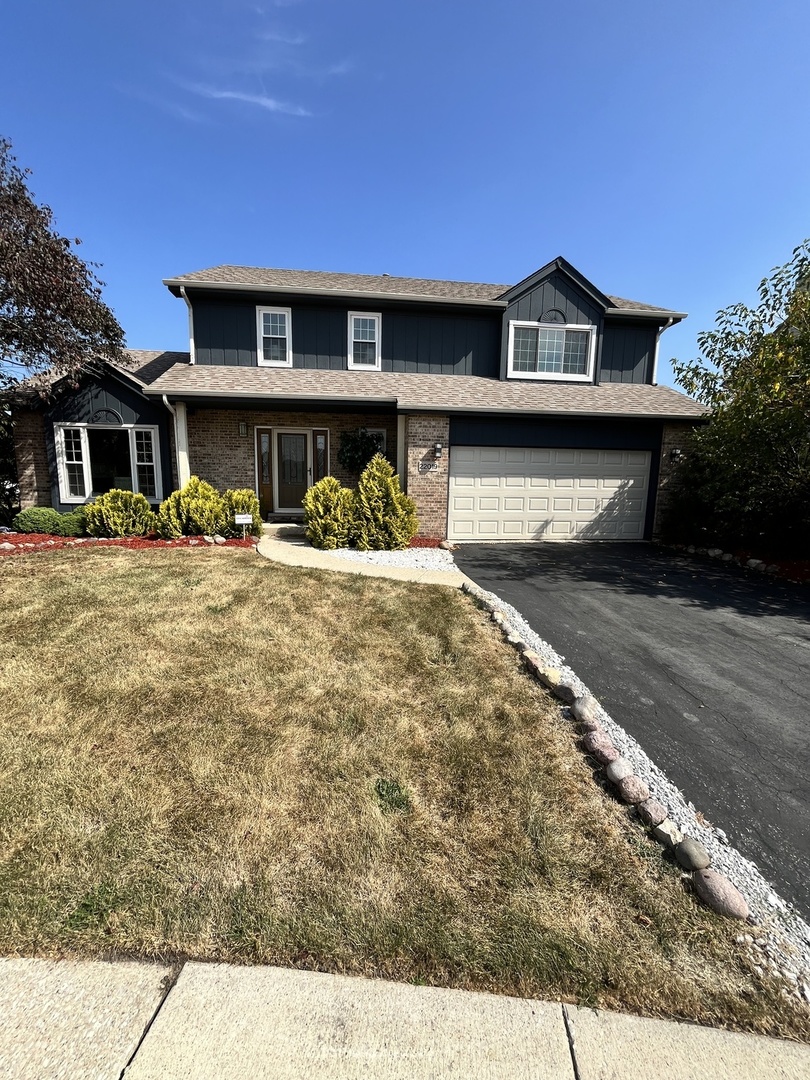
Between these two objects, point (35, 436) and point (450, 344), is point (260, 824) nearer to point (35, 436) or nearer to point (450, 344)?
point (450, 344)

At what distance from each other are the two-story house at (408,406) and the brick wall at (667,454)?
0.05 m

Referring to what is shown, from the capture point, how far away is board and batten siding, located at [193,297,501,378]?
11688 millimetres

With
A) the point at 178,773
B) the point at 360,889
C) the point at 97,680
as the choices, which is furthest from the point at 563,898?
the point at 97,680

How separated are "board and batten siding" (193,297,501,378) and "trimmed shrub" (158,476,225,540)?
411cm

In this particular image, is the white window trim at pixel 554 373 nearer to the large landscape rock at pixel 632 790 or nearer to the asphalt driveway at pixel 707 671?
the asphalt driveway at pixel 707 671

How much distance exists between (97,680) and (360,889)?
9.63 ft

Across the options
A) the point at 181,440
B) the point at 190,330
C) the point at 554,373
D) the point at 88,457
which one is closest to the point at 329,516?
the point at 181,440

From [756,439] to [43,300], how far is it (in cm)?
1446

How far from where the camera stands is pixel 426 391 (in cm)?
1105

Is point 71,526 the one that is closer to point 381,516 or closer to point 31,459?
point 31,459

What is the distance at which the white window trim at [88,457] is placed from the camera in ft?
38.8

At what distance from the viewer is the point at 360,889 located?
2.23m

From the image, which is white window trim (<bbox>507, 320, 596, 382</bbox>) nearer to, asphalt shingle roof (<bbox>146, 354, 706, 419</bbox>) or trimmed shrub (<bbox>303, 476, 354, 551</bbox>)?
asphalt shingle roof (<bbox>146, 354, 706, 419</bbox>)

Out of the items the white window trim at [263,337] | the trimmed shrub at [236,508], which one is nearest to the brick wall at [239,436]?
the white window trim at [263,337]
